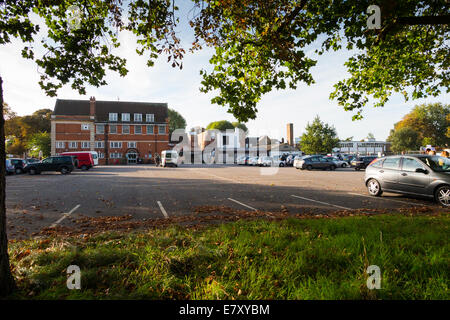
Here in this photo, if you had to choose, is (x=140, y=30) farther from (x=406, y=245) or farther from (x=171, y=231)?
→ (x=406, y=245)

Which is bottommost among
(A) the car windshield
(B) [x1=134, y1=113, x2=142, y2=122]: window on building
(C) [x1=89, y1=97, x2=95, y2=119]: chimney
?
(A) the car windshield

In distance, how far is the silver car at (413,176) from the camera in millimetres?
7664

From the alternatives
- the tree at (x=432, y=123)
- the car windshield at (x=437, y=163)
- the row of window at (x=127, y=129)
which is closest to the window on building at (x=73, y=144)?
the row of window at (x=127, y=129)

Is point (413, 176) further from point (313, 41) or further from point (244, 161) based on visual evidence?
point (244, 161)

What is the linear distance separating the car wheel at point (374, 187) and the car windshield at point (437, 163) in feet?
6.11

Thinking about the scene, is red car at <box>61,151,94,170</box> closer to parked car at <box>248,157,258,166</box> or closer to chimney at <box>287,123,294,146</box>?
parked car at <box>248,157,258,166</box>

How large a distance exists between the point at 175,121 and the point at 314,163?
6340 cm

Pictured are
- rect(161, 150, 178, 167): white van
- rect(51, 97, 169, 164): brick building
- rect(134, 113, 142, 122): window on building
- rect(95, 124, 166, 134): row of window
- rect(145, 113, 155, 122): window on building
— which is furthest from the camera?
rect(145, 113, 155, 122): window on building

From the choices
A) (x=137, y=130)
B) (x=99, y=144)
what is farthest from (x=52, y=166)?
(x=137, y=130)

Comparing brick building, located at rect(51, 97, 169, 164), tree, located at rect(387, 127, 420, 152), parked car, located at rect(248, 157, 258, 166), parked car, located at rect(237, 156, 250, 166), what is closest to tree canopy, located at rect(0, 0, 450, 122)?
parked car, located at rect(248, 157, 258, 166)

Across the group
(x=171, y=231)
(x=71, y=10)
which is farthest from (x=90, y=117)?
(x=171, y=231)

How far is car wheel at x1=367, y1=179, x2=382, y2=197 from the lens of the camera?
9.66 metres

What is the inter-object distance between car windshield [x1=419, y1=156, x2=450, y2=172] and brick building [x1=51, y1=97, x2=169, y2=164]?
2038 inches
